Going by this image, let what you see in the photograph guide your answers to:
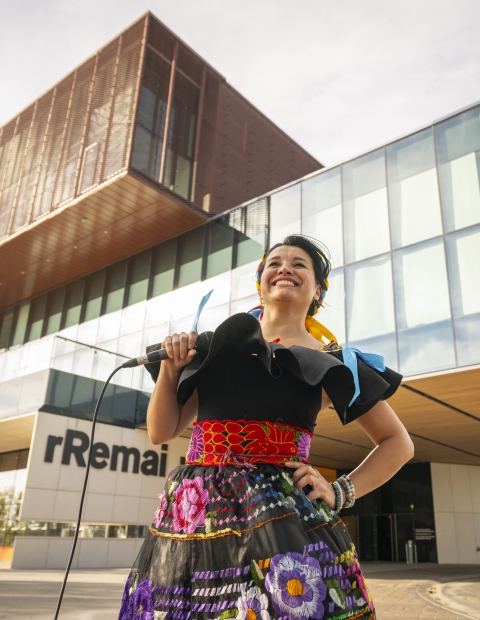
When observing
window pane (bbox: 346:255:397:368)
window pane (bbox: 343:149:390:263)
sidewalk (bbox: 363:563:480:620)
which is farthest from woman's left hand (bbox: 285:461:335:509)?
window pane (bbox: 343:149:390:263)

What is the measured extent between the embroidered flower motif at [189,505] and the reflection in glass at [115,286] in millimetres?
19068

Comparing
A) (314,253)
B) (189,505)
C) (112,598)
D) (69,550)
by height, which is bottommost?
(112,598)

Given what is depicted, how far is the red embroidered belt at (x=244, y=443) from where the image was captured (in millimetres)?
1518

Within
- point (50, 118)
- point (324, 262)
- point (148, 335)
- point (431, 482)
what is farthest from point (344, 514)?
point (324, 262)

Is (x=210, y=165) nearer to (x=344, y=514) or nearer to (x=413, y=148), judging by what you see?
(x=413, y=148)

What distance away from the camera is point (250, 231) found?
1708 cm

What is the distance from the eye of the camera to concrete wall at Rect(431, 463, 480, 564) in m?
20.8

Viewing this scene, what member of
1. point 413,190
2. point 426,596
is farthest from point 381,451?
point 413,190

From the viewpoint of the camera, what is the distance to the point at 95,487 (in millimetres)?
15312

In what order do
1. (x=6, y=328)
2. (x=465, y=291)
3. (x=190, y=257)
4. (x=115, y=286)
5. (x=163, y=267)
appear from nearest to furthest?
(x=465, y=291)
(x=190, y=257)
(x=163, y=267)
(x=115, y=286)
(x=6, y=328)

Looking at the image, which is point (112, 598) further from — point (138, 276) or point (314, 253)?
point (138, 276)

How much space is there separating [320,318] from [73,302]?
12.1 metres

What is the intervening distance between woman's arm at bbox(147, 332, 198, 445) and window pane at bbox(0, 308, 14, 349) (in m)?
24.4

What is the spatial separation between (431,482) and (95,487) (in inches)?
530
